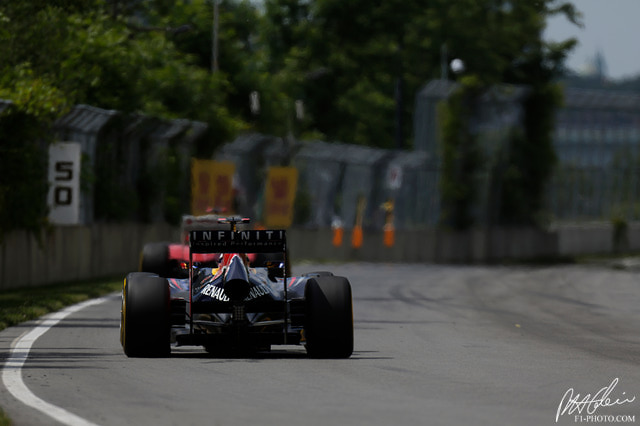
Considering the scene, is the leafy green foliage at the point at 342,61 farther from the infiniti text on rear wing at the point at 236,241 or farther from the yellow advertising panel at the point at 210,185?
the infiniti text on rear wing at the point at 236,241

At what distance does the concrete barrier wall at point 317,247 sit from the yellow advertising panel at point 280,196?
0.55 m

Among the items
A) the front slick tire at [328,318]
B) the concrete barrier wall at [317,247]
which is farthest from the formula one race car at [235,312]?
the concrete barrier wall at [317,247]

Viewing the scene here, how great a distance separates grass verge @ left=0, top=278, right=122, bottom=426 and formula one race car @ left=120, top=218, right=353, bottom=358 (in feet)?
14.0

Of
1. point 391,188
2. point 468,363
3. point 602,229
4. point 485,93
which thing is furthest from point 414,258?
point 468,363

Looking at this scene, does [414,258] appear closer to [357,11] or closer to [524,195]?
[524,195]

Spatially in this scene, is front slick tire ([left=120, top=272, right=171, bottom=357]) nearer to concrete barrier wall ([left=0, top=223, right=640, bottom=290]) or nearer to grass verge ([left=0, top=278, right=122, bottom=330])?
grass verge ([left=0, top=278, right=122, bottom=330])

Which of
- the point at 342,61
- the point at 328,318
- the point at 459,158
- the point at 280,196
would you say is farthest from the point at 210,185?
the point at 342,61

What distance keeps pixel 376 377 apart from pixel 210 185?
30.9 metres

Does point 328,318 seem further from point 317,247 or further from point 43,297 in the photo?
point 317,247

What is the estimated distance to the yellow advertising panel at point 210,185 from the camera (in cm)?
4191

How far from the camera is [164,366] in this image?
12.9m

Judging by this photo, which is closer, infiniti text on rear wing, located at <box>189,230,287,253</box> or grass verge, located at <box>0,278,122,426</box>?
infiniti text on rear wing, located at <box>189,230,287,253</box>

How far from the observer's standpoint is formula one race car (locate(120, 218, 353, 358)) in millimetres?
13539

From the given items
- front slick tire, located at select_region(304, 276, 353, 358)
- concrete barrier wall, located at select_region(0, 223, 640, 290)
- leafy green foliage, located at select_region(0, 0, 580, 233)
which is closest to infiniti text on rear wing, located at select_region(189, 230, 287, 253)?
front slick tire, located at select_region(304, 276, 353, 358)
